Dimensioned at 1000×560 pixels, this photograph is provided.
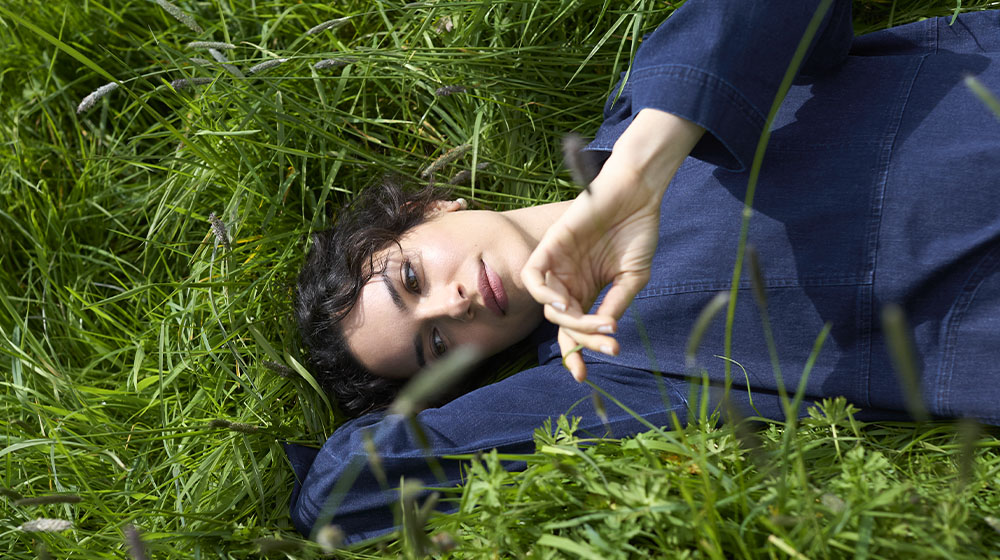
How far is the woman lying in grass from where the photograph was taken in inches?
63.6

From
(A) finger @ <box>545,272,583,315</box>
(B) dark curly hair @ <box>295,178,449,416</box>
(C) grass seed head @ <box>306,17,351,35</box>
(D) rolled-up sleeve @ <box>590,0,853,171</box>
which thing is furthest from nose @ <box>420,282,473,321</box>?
(C) grass seed head @ <box>306,17,351,35</box>

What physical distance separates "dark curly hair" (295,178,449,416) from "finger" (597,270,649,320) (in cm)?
95

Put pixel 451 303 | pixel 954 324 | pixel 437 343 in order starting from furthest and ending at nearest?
pixel 437 343, pixel 451 303, pixel 954 324

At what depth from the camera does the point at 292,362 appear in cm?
237

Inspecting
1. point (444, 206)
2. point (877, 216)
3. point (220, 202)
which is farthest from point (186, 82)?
point (877, 216)

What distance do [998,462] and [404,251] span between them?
1642 millimetres

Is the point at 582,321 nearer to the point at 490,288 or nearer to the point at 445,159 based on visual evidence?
the point at 490,288

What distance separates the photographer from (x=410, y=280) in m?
2.20

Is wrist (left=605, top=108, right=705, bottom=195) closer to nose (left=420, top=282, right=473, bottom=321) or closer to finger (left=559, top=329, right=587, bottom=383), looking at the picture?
finger (left=559, top=329, right=587, bottom=383)

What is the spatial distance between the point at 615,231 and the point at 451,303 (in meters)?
0.68

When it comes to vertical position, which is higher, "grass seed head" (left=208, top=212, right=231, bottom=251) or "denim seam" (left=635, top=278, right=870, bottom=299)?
"grass seed head" (left=208, top=212, right=231, bottom=251)

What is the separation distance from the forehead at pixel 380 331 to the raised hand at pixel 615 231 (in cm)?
79

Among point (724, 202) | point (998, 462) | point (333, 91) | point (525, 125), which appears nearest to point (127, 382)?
point (333, 91)

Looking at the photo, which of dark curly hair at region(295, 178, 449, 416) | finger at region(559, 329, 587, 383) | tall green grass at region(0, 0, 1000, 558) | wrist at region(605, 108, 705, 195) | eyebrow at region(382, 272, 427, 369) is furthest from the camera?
dark curly hair at region(295, 178, 449, 416)
